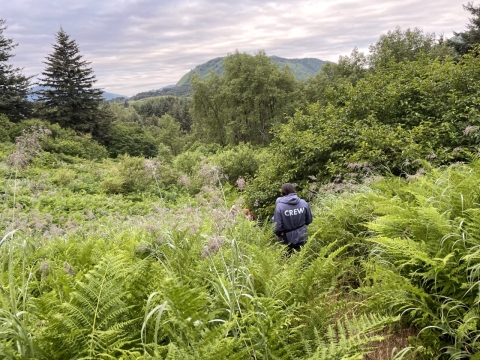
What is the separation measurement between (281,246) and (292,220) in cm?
67

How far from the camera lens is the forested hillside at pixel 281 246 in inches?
77.9

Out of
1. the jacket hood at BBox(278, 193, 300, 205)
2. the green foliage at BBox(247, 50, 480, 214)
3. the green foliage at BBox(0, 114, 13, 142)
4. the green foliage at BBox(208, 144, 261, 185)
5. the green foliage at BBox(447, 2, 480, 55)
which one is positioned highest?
the green foliage at BBox(447, 2, 480, 55)

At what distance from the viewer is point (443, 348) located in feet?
7.33

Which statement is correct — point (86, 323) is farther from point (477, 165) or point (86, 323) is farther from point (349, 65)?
point (349, 65)

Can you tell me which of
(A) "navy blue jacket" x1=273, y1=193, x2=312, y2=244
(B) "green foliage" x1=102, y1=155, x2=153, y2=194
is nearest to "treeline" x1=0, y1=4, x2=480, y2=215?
(A) "navy blue jacket" x1=273, y1=193, x2=312, y2=244

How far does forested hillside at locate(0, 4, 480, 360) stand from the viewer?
1978 mm

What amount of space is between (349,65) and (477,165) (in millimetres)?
36094

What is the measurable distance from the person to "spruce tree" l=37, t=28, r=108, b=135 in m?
37.6

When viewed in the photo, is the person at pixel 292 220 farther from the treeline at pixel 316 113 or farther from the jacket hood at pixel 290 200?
the treeline at pixel 316 113

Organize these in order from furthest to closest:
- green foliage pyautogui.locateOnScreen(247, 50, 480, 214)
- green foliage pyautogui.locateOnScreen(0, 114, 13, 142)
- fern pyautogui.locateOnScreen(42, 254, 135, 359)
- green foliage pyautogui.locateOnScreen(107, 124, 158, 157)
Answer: green foliage pyautogui.locateOnScreen(107, 124, 158, 157) → green foliage pyautogui.locateOnScreen(0, 114, 13, 142) → green foliage pyautogui.locateOnScreen(247, 50, 480, 214) → fern pyautogui.locateOnScreen(42, 254, 135, 359)

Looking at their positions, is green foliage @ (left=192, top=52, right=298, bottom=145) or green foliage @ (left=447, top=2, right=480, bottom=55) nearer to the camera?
green foliage @ (left=447, top=2, right=480, bottom=55)

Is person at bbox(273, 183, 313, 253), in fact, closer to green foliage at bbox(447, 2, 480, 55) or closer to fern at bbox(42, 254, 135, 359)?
fern at bbox(42, 254, 135, 359)

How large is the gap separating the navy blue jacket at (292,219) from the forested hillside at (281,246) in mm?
221

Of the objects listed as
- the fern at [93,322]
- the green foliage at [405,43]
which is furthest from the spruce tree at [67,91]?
the fern at [93,322]
